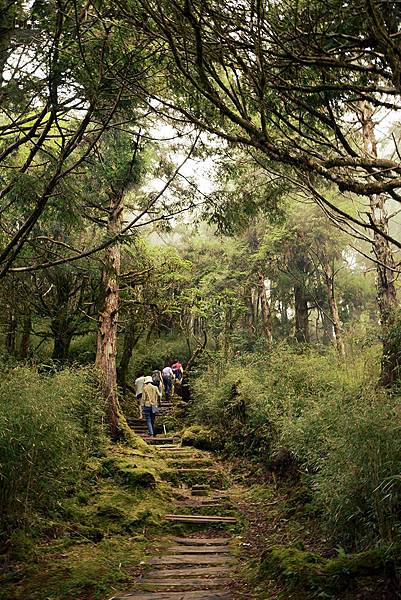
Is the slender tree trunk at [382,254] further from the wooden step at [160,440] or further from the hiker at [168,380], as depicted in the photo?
the hiker at [168,380]

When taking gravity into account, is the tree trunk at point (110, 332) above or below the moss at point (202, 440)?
above

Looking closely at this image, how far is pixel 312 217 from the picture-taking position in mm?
19938

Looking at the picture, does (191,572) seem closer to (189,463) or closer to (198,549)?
(198,549)

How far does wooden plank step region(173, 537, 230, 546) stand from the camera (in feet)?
20.3

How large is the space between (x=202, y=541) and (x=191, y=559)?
2.82 feet

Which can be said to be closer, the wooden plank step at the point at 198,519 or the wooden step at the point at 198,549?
the wooden step at the point at 198,549

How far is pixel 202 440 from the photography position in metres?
12.1

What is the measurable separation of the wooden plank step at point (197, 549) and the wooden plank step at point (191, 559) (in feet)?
0.41

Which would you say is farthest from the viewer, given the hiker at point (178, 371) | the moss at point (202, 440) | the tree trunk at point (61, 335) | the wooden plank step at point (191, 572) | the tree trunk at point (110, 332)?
the hiker at point (178, 371)

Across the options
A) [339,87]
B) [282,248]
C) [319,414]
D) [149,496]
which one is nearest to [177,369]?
[282,248]

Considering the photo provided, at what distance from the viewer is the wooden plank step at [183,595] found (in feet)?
13.9

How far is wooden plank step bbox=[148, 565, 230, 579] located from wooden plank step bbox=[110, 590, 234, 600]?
52 centimetres

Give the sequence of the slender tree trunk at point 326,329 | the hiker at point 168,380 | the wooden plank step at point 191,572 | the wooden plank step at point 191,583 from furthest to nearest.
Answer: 1. the slender tree trunk at point 326,329
2. the hiker at point 168,380
3. the wooden plank step at point 191,572
4. the wooden plank step at point 191,583

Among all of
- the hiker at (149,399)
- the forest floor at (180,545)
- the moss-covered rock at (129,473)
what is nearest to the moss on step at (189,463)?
the forest floor at (180,545)
